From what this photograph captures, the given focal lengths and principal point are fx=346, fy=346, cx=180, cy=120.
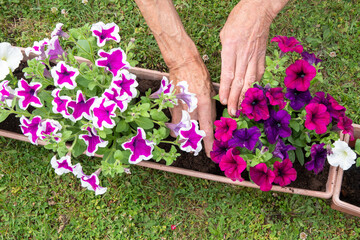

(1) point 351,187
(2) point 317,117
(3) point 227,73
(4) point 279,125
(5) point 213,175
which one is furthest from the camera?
(1) point 351,187

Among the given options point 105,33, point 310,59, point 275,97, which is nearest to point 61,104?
point 105,33

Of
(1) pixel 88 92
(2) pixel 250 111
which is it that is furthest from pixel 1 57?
(2) pixel 250 111

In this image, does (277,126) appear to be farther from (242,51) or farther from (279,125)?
(242,51)

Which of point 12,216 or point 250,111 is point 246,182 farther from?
point 12,216

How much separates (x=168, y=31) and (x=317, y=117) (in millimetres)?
986

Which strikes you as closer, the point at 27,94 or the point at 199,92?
the point at 27,94

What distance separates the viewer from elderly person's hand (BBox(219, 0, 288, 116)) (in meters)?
2.00

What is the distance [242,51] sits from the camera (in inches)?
79.7

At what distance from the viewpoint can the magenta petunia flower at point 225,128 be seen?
1.69 metres

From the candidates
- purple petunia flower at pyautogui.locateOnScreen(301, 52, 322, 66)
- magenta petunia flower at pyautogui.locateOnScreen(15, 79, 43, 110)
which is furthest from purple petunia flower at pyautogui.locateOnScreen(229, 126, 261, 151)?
magenta petunia flower at pyautogui.locateOnScreen(15, 79, 43, 110)

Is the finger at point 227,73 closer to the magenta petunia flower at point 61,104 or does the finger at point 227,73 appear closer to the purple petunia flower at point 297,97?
the purple petunia flower at point 297,97

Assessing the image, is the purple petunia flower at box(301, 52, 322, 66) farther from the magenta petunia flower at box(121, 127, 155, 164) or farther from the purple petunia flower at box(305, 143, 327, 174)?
the magenta petunia flower at box(121, 127, 155, 164)

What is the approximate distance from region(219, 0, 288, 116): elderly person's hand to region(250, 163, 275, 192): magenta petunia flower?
1.35 ft

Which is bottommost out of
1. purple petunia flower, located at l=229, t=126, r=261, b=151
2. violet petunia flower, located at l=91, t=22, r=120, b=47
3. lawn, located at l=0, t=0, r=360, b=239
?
lawn, located at l=0, t=0, r=360, b=239
